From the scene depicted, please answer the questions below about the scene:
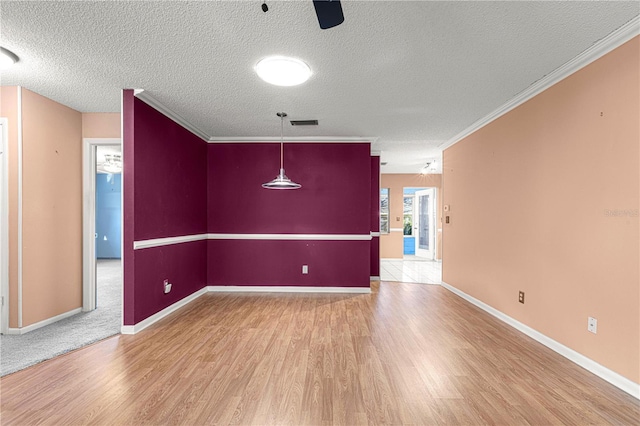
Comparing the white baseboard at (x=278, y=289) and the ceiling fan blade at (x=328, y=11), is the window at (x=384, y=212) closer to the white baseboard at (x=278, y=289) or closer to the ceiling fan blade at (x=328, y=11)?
the white baseboard at (x=278, y=289)

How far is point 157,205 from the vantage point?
348cm

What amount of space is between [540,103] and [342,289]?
11.7ft

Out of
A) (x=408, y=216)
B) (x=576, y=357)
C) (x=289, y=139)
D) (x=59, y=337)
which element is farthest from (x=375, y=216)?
(x=408, y=216)

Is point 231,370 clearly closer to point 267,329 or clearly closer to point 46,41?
point 267,329

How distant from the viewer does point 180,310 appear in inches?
153

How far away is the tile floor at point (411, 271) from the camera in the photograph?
5953 mm

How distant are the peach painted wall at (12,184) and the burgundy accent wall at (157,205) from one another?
1129mm

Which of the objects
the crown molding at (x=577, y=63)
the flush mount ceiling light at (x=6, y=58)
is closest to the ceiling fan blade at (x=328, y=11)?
the crown molding at (x=577, y=63)

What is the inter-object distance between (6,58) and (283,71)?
7.40ft

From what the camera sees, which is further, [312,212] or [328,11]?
[312,212]

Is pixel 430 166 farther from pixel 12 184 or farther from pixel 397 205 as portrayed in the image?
pixel 12 184

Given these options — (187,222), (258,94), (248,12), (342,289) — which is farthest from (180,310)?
(248,12)

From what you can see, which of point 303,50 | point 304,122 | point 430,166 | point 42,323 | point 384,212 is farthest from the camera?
point 384,212

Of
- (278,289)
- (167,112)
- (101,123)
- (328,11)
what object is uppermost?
(167,112)
